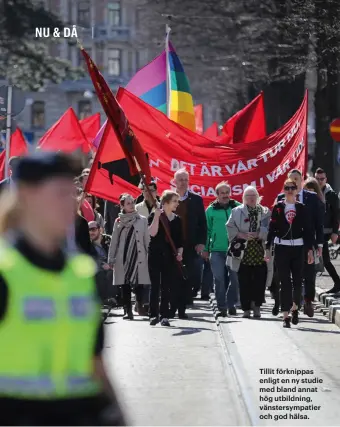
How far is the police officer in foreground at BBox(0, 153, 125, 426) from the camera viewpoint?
12.5 ft

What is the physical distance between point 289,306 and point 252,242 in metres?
1.36

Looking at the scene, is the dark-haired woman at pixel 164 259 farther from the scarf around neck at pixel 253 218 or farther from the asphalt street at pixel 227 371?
the scarf around neck at pixel 253 218

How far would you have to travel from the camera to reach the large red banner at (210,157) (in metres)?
18.6

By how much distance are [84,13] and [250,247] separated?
7284cm

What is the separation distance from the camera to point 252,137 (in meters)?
24.5

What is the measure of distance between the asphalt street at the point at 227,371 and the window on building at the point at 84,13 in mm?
70066

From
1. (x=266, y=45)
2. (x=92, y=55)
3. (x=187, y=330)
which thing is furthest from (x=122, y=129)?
(x=92, y=55)

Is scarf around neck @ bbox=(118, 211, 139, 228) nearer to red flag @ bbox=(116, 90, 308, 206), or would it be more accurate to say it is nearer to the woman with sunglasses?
the woman with sunglasses

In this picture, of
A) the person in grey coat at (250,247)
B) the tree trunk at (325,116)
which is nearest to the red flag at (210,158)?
the person in grey coat at (250,247)

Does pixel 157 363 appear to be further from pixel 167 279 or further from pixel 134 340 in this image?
pixel 167 279

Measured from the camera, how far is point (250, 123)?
24641 mm

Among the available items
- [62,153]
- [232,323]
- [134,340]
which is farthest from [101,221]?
[62,153]

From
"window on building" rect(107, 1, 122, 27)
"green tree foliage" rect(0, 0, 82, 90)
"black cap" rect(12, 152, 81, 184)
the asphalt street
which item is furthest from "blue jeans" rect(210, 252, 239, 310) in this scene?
"window on building" rect(107, 1, 122, 27)

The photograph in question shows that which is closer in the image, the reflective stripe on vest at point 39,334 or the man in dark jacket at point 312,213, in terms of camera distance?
the reflective stripe on vest at point 39,334
